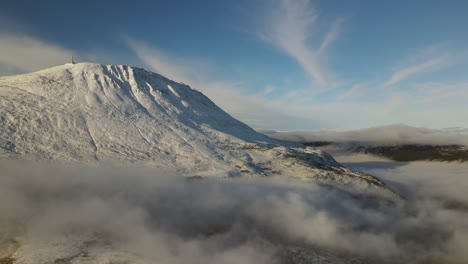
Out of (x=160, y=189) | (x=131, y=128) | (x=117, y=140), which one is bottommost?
(x=160, y=189)

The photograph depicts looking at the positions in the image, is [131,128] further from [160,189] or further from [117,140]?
[160,189]

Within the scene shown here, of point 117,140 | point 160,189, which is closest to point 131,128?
point 117,140

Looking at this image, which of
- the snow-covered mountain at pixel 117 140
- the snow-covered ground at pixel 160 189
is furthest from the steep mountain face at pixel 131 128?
the snow-covered ground at pixel 160 189

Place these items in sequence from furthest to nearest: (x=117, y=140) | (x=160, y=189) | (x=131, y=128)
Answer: (x=131, y=128), (x=117, y=140), (x=160, y=189)

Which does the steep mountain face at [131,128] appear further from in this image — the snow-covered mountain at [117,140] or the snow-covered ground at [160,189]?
the snow-covered ground at [160,189]

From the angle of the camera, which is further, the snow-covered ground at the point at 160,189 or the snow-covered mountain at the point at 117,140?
the snow-covered ground at the point at 160,189

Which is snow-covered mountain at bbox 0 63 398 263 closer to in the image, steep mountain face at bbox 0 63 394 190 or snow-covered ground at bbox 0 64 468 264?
steep mountain face at bbox 0 63 394 190

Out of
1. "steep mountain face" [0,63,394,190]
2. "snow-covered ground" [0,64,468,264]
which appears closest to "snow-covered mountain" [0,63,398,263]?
"steep mountain face" [0,63,394,190]

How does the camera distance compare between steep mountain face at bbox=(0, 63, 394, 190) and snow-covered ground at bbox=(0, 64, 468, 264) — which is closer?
snow-covered ground at bbox=(0, 64, 468, 264)

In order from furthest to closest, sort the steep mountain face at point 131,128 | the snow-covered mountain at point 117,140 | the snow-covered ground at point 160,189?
the steep mountain face at point 131,128
the snow-covered ground at point 160,189
the snow-covered mountain at point 117,140

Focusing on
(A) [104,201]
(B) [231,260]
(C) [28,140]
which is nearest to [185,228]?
(B) [231,260]
